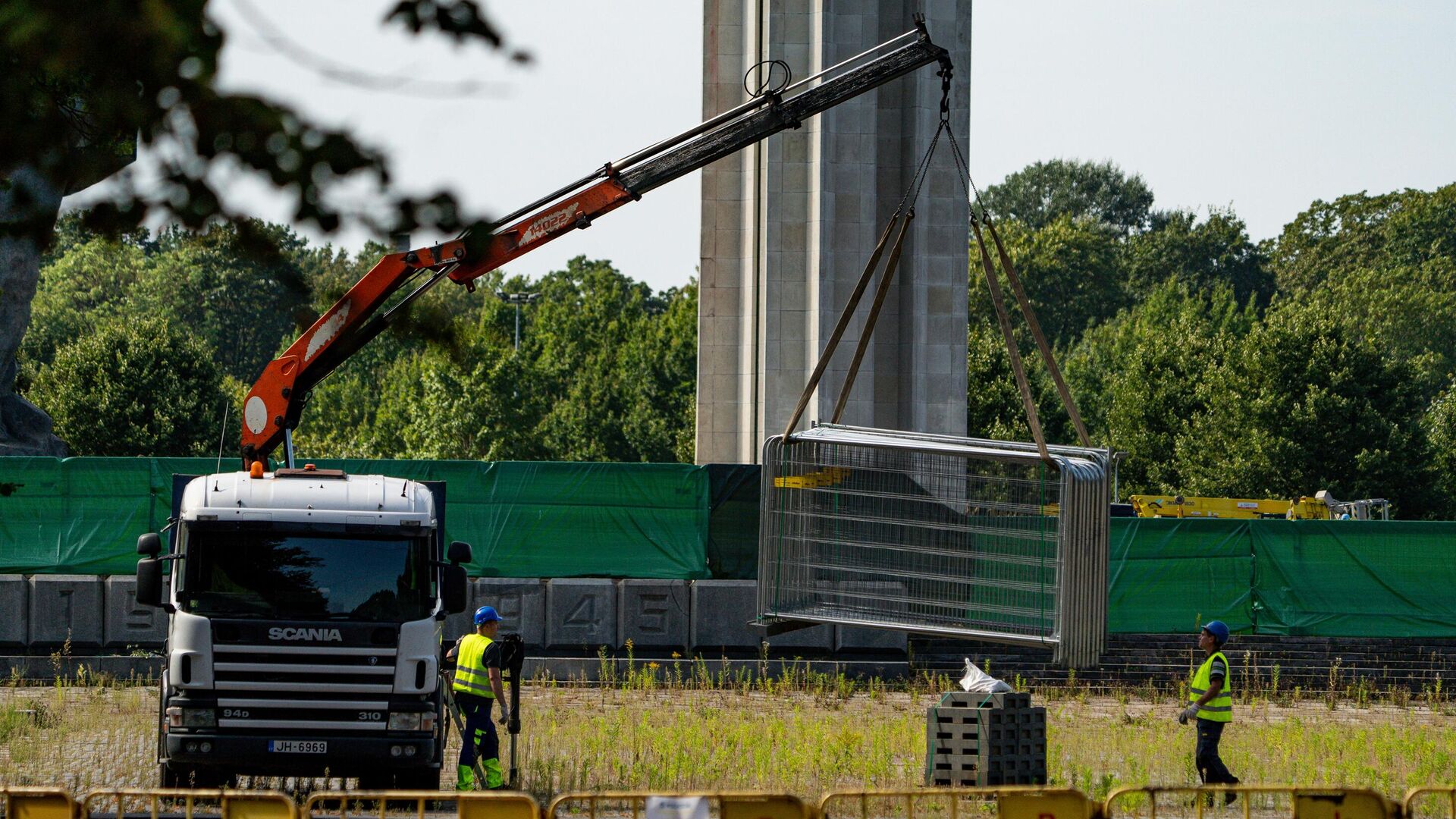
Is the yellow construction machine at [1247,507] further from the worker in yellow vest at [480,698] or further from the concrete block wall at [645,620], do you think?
the worker in yellow vest at [480,698]

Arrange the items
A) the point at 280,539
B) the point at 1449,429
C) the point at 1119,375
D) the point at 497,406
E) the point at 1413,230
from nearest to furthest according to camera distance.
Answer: the point at 280,539 → the point at 1449,429 → the point at 497,406 → the point at 1119,375 → the point at 1413,230

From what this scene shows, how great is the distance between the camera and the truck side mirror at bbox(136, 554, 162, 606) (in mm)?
14180

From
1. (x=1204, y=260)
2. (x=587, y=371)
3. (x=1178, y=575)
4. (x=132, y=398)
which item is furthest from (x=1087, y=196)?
(x=1178, y=575)

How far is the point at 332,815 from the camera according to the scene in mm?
12414

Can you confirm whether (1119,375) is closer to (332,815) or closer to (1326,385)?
(1326,385)

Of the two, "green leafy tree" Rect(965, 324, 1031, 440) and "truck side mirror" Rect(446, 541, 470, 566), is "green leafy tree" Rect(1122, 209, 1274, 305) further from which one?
"truck side mirror" Rect(446, 541, 470, 566)

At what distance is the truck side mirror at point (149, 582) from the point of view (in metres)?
14.2

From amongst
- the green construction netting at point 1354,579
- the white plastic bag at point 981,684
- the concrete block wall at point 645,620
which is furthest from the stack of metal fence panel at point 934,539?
the green construction netting at point 1354,579

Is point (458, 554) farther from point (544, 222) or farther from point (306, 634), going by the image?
point (544, 222)

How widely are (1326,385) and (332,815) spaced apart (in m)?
51.4

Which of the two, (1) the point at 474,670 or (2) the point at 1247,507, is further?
(2) the point at 1247,507

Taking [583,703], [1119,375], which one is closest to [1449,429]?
[1119,375]

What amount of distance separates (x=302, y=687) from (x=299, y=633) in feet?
1.44

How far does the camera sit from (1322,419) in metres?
58.0
